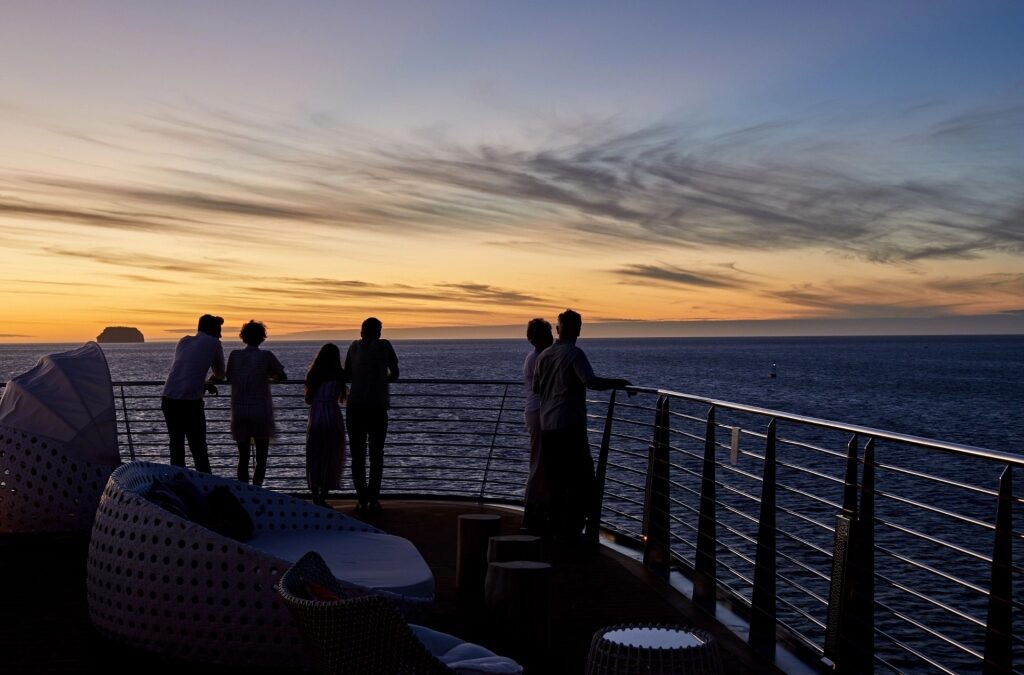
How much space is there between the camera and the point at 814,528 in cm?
2347

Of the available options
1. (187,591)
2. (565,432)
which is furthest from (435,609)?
(565,432)

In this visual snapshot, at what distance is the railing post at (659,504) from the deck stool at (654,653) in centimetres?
368

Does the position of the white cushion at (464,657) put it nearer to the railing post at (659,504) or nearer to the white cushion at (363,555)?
the white cushion at (363,555)

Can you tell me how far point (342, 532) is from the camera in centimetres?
568

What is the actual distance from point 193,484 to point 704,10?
6.42 meters

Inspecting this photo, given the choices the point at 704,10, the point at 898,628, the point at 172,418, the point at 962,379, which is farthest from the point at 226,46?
the point at 962,379

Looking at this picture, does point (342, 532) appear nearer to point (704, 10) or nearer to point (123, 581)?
point (123, 581)

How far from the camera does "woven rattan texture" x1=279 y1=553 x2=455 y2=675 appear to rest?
252cm

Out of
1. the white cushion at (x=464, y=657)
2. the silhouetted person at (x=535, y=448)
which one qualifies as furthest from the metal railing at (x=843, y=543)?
the white cushion at (x=464, y=657)

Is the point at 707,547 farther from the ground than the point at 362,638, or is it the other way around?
the point at 362,638

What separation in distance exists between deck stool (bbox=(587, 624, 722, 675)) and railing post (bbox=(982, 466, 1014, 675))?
3.47ft

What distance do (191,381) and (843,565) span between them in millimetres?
6223

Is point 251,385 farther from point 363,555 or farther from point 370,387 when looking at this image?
point 363,555

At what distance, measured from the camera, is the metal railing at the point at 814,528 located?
3893 mm
